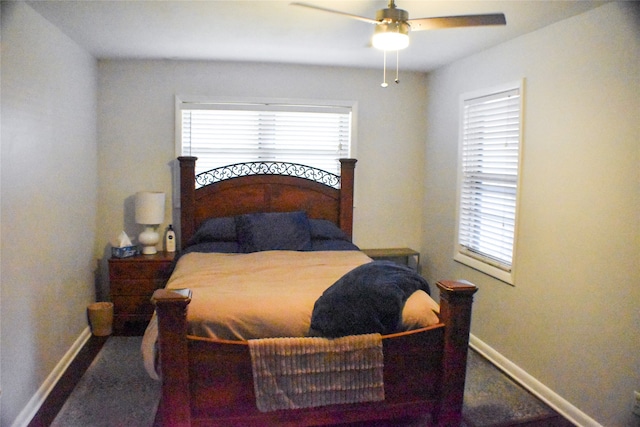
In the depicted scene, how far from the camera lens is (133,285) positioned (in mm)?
3748

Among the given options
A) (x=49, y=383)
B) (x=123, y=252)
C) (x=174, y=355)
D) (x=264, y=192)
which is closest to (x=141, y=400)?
(x=49, y=383)

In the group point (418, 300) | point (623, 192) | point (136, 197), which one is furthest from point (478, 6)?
point (136, 197)

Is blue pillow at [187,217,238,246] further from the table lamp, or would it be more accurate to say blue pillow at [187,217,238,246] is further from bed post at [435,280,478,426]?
bed post at [435,280,478,426]

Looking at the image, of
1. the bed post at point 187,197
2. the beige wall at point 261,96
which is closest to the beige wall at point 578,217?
the beige wall at point 261,96

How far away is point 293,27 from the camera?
3031 mm

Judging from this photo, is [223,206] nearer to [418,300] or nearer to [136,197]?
[136,197]

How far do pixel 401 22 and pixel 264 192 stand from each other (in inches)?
87.3

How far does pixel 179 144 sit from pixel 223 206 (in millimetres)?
680

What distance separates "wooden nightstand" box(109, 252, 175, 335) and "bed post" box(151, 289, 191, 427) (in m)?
1.78

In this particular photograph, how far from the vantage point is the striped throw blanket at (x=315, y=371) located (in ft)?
6.81

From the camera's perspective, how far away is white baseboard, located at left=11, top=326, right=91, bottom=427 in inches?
97.3

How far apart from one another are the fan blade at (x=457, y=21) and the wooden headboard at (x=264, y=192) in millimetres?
1954

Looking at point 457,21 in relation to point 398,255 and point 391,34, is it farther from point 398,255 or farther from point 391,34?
point 398,255

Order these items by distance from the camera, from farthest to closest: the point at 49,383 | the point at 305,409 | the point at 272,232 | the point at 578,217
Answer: the point at 272,232 → the point at 49,383 → the point at 578,217 → the point at 305,409
